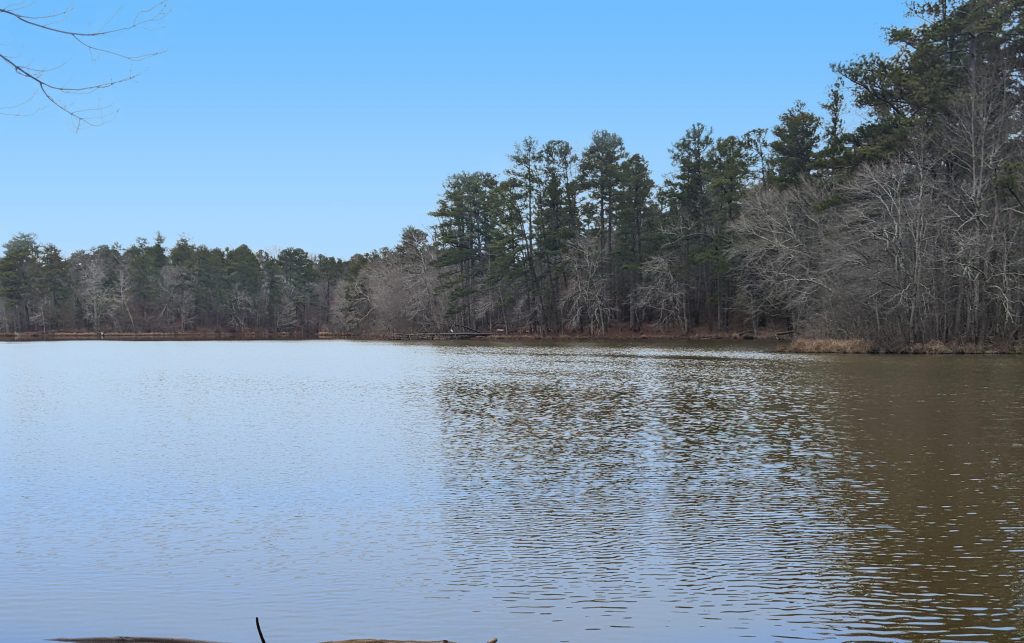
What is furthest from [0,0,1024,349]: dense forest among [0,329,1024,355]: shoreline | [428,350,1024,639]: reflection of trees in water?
[428,350,1024,639]: reflection of trees in water

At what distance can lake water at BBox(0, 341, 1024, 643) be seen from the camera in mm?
7465

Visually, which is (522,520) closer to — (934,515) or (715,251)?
(934,515)

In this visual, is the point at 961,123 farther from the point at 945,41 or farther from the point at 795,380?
the point at 795,380

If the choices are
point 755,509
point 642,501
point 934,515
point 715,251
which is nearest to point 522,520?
point 642,501

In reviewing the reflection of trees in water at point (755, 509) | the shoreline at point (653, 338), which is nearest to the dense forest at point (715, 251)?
the shoreline at point (653, 338)

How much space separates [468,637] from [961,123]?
46694 millimetres

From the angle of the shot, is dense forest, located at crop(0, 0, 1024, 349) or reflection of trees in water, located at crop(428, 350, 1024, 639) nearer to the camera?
reflection of trees in water, located at crop(428, 350, 1024, 639)

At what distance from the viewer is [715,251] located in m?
73.4

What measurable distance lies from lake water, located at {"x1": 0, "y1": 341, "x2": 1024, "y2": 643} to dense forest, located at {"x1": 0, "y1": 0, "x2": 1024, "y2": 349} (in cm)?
2370

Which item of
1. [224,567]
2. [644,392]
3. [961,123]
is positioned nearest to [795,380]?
[644,392]

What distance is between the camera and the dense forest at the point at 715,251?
1795 inches

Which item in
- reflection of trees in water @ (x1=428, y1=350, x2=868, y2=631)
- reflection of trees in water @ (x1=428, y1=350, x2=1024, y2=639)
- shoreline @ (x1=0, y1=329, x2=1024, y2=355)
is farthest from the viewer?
shoreline @ (x1=0, y1=329, x2=1024, y2=355)

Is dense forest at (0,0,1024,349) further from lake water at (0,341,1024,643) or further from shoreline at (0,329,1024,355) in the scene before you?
lake water at (0,341,1024,643)

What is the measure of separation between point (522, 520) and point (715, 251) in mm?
65417
